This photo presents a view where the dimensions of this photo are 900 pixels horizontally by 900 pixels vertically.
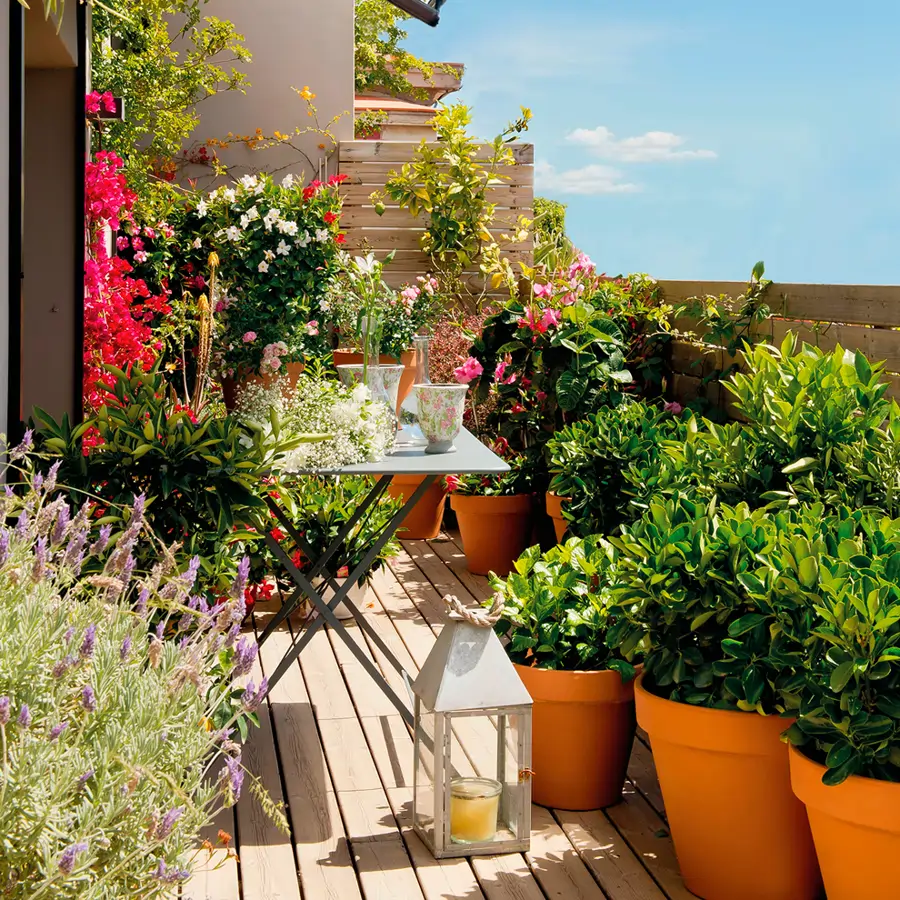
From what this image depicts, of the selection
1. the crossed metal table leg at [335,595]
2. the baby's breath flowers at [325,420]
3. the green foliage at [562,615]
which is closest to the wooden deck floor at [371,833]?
the crossed metal table leg at [335,595]

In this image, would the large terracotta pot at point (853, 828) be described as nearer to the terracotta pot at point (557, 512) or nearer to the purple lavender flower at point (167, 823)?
the purple lavender flower at point (167, 823)

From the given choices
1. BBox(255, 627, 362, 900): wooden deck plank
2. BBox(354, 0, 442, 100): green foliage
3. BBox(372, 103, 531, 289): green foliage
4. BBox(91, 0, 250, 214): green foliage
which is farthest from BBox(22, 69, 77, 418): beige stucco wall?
BBox(354, 0, 442, 100): green foliage

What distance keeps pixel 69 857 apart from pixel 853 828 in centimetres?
149

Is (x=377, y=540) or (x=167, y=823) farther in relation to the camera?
(x=377, y=540)

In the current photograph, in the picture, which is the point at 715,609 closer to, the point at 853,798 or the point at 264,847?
the point at 853,798

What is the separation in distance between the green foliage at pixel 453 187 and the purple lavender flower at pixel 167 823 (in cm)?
607

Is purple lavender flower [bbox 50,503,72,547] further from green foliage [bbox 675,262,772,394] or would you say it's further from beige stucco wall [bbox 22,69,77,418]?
green foliage [bbox 675,262,772,394]

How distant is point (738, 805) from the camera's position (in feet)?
7.89

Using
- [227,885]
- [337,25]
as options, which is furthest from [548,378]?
[337,25]

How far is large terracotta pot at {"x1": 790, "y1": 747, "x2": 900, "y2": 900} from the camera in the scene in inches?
80.4

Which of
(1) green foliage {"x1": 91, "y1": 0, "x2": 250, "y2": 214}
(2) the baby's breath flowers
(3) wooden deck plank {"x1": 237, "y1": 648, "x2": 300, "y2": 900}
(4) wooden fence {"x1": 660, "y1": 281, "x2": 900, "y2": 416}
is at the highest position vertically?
(1) green foliage {"x1": 91, "y1": 0, "x2": 250, "y2": 214}

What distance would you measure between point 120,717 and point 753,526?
1464mm

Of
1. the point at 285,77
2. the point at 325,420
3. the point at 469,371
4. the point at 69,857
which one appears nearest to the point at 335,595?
the point at 325,420

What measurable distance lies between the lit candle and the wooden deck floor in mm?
56
